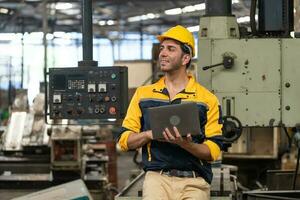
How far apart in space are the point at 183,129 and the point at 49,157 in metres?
4.20

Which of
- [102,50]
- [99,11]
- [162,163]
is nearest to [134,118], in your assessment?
[162,163]

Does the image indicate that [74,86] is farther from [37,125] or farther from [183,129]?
[37,125]

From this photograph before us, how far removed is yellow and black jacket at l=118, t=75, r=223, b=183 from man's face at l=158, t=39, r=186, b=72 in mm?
102

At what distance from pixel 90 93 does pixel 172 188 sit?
1274 mm

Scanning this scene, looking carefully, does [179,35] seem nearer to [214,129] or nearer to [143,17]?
[214,129]

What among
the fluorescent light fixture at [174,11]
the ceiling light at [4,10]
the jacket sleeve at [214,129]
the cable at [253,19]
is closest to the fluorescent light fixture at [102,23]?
the fluorescent light fixture at [174,11]

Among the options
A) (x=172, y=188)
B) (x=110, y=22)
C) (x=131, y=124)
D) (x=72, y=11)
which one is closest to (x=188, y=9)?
(x=110, y=22)

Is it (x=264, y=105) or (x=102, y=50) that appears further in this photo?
(x=102, y=50)

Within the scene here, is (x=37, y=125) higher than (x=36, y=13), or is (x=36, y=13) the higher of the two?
(x=36, y=13)

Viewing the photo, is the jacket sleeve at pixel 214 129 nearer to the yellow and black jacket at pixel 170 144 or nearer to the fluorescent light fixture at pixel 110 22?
the yellow and black jacket at pixel 170 144

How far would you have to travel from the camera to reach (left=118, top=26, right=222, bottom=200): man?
281 cm

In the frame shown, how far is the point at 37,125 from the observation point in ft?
21.8

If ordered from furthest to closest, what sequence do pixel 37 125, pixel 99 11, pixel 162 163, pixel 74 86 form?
pixel 99 11, pixel 37 125, pixel 74 86, pixel 162 163

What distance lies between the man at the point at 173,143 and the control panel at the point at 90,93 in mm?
960
